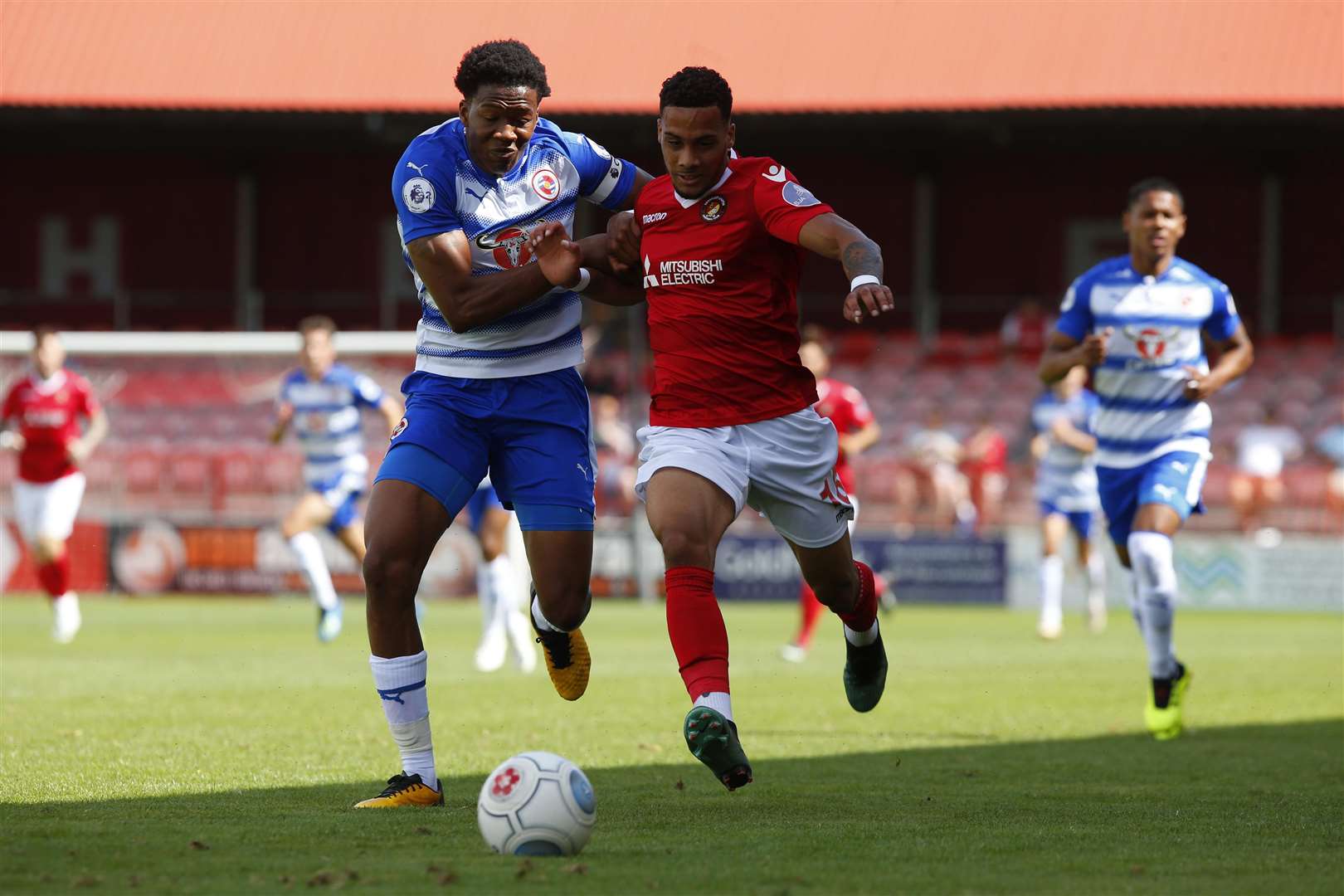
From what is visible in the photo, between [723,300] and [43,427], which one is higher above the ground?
Result: [723,300]

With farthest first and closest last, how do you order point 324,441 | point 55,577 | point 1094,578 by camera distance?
1. point 1094,578
2. point 324,441
3. point 55,577

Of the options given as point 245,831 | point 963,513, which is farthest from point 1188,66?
point 245,831

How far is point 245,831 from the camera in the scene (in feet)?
18.1

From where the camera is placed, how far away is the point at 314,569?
15.2 metres

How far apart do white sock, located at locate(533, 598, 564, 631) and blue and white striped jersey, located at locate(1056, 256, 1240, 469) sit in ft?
11.5

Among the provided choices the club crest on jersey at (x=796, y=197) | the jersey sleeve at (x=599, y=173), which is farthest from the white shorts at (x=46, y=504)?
the club crest on jersey at (x=796, y=197)

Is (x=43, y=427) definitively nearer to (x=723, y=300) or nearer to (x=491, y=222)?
(x=491, y=222)

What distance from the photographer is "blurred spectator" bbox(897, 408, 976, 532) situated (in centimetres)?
2353

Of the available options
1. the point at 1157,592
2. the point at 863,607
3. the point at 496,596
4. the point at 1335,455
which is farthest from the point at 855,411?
the point at 1335,455

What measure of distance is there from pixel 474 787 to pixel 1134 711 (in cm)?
487

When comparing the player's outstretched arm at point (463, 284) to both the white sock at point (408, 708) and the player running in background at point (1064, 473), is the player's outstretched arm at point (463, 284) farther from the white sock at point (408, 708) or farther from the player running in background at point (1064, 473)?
the player running in background at point (1064, 473)

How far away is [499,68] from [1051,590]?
11.9 metres

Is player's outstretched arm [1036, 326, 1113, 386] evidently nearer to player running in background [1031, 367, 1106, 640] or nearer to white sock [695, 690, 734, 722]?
white sock [695, 690, 734, 722]

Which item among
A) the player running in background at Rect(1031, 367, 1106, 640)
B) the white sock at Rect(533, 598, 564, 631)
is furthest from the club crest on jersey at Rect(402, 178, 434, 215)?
the player running in background at Rect(1031, 367, 1106, 640)
